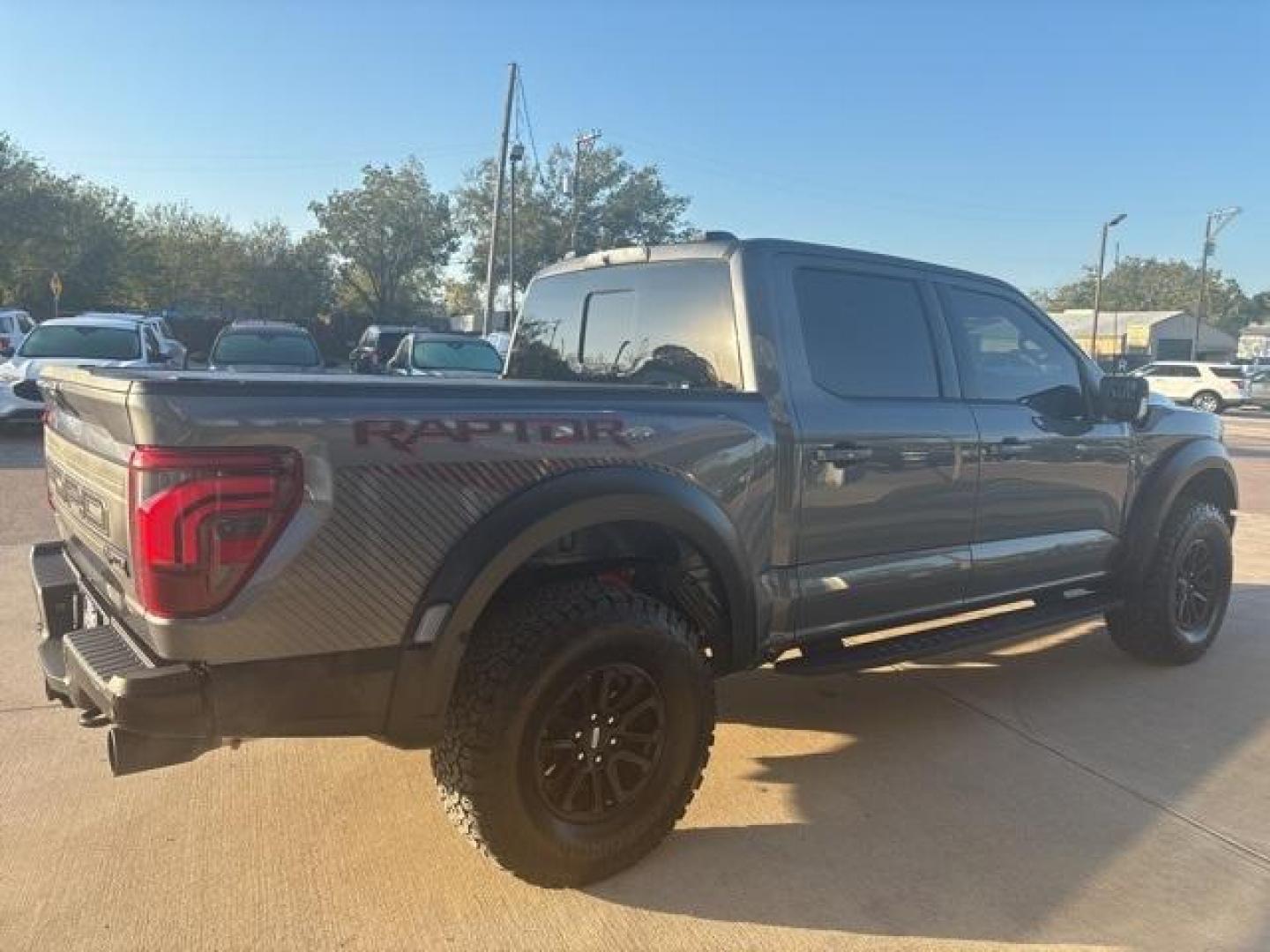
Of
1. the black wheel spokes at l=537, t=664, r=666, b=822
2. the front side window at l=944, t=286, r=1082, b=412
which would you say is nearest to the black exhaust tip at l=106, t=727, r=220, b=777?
the black wheel spokes at l=537, t=664, r=666, b=822

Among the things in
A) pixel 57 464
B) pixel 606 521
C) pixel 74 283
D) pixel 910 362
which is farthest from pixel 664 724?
pixel 74 283

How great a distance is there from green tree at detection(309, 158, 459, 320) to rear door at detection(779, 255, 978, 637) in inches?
1914

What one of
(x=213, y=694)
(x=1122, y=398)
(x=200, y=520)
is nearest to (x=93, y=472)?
(x=200, y=520)

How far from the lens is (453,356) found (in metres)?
14.6

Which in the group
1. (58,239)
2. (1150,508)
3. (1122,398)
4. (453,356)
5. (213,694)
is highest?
(58,239)

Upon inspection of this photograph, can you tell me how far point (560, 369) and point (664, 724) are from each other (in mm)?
1941

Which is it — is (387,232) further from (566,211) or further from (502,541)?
(502,541)

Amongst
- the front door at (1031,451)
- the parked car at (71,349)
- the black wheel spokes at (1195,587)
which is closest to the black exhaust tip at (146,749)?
the front door at (1031,451)

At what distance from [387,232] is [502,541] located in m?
52.5

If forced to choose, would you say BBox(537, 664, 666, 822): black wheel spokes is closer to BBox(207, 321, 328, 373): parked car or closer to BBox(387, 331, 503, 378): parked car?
BBox(207, 321, 328, 373): parked car

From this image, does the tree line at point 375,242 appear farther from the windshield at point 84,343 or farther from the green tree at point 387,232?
the windshield at point 84,343

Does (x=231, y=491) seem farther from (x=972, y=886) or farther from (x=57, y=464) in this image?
(x=972, y=886)

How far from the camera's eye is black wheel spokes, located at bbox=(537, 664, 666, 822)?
9.79 feet

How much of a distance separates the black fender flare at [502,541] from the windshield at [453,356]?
454 inches
